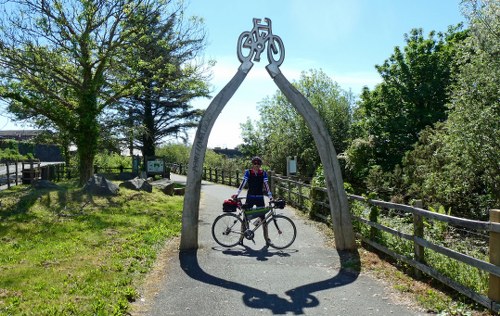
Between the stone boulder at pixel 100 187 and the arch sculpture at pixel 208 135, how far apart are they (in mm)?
8317

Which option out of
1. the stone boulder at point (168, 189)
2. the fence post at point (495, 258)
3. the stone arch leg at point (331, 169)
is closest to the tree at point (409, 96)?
the stone boulder at point (168, 189)

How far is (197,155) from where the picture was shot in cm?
893

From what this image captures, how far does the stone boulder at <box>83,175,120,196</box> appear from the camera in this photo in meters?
16.3

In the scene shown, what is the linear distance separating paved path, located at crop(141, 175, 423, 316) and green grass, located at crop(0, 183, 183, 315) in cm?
65

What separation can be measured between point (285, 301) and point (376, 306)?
114cm

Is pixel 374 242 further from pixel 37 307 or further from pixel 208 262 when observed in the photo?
pixel 37 307

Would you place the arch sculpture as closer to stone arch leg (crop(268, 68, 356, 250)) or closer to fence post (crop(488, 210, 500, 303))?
stone arch leg (crop(268, 68, 356, 250))

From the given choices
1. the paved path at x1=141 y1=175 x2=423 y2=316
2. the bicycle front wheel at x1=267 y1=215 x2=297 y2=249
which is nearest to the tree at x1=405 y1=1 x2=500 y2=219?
the paved path at x1=141 y1=175 x2=423 y2=316

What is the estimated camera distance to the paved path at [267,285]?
5.54 metres

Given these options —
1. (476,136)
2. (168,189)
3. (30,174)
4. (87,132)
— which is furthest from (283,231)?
(30,174)

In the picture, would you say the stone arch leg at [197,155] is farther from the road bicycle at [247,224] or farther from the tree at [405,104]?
the tree at [405,104]

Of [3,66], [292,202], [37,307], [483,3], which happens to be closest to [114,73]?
[3,66]

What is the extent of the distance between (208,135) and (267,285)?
3526 mm

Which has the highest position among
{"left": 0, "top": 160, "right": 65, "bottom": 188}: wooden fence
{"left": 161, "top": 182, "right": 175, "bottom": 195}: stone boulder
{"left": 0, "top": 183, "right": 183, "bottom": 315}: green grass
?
{"left": 0, "top": 160, "right": 65, "bottom": 188}: wooden fence
